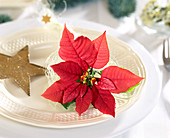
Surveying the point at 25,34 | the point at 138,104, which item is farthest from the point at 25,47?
the point at 138,104

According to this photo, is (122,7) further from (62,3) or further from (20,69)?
(20,69)

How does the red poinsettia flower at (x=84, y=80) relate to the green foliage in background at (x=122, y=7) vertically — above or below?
above

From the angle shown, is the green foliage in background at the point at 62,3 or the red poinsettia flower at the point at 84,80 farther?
the green foliage in background at the point at 62,3

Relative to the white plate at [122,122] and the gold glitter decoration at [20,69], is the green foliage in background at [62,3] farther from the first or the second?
the white plate at [122,122]

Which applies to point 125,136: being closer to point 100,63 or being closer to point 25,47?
point 100,63

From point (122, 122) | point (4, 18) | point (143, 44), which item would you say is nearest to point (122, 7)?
point (143, 44)

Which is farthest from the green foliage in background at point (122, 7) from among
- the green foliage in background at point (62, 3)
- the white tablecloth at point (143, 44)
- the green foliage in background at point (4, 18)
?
the green foliage in background at point (4, 18)

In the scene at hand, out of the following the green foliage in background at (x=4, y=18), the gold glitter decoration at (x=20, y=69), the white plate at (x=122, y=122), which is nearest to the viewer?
the white plate at (x=122, y=122)

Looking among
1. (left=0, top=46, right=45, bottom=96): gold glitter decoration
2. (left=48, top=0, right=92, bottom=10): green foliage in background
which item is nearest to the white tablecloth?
(left=48, top=0, right=92, bottom=10): green foliage in background
